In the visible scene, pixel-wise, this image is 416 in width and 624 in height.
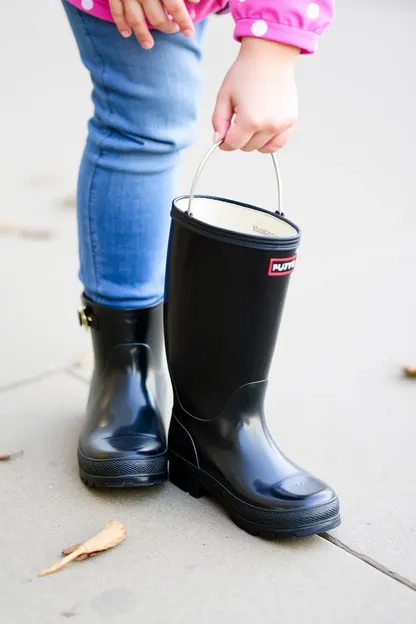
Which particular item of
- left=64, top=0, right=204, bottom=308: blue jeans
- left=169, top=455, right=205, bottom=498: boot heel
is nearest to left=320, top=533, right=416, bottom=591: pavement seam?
left=169, top=455, right=205, bottom=498: boot heel

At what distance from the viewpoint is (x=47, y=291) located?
6.14 feet

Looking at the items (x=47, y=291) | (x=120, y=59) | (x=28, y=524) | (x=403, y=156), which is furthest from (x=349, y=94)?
(x=28, y=524)

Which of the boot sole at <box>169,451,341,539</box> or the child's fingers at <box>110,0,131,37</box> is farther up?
the child's fingers at <box>110,0,131,37</box>

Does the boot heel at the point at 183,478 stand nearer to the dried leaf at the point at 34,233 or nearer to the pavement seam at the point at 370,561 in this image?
the pavement seam at the point at 370,561

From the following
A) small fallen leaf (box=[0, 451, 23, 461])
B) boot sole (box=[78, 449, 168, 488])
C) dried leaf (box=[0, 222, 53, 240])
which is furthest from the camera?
dried leaf (box=[0, 222, 53, 240])

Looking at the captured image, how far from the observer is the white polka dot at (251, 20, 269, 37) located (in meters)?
1.00

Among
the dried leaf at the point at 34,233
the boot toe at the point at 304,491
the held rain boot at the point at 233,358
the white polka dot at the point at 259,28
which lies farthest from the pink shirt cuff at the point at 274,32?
the dried leaf at the point at 34,233

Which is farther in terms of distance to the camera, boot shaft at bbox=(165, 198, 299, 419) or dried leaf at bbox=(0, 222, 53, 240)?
dried leaf at bbox=(0, 222, 53, 240)

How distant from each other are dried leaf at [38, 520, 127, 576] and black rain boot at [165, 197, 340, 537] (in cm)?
15

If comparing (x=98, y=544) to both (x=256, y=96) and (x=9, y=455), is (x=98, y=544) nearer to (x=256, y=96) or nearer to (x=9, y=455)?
(x=9, y=455)

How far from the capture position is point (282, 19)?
Answer: 1000 millimetres

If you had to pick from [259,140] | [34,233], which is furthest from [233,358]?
[34,233]

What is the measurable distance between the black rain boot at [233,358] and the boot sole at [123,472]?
0.05m

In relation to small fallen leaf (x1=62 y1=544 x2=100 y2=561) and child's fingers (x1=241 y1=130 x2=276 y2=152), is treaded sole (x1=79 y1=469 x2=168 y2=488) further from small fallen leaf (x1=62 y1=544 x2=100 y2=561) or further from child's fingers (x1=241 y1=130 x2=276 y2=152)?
child's fingers (x1=241 y1=130 x2=276 y2=152)
